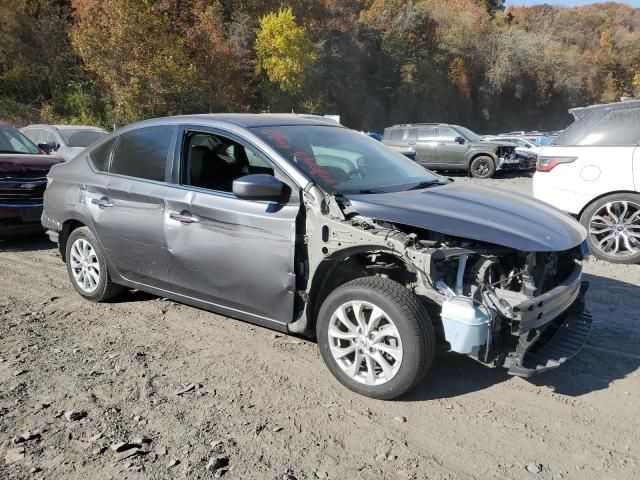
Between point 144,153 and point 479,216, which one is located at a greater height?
point 144,153

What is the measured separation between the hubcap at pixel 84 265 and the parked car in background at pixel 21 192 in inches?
103

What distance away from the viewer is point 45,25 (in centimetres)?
2873

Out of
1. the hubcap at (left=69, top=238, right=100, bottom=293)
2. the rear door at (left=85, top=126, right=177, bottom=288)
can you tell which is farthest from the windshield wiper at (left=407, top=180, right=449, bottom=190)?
the hubcap at (left=69, top=238, right=100, bottom=293)

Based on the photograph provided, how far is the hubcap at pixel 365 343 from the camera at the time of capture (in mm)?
3279

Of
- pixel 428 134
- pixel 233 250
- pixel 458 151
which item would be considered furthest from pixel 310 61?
pixel 233 250

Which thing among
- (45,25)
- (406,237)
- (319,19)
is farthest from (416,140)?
(319,19)

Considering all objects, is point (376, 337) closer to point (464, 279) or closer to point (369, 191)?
point (464, 279)

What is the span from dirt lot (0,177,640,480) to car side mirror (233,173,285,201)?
1200 mm

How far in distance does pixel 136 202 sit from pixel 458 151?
48.2ft

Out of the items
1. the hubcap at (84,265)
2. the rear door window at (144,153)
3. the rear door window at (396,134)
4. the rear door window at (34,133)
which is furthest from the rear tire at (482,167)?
the hubcap at (84,265)

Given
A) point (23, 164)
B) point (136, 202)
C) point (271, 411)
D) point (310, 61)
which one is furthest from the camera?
point (310, 61)

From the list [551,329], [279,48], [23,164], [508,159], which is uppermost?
[279,48]

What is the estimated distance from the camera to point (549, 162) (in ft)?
22.3

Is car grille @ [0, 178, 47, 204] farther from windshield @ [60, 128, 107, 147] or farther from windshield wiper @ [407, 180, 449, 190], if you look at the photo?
windshield wiper @ [407, 180, 449, 190]
